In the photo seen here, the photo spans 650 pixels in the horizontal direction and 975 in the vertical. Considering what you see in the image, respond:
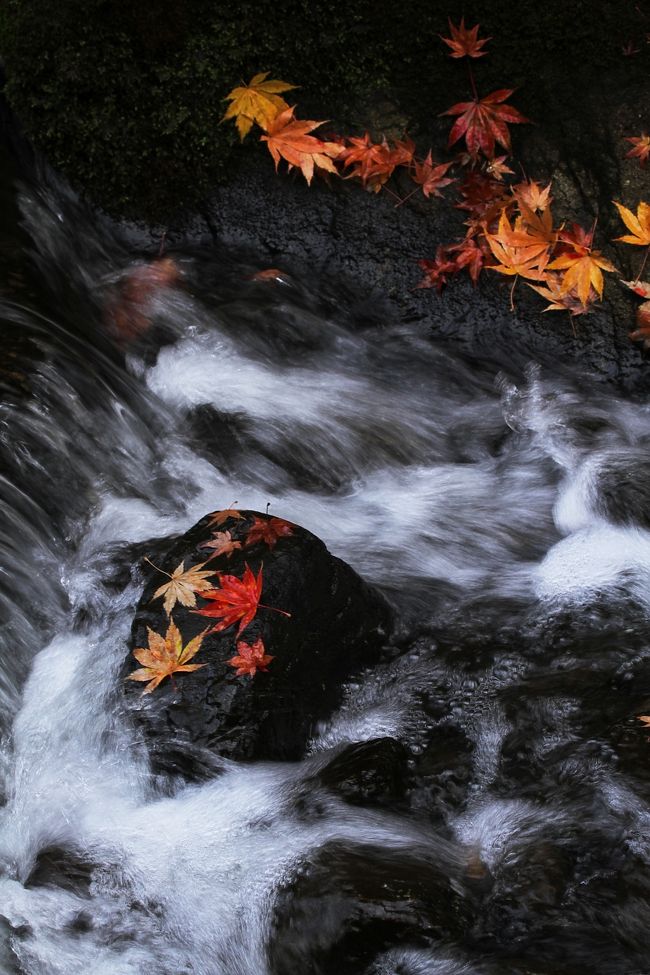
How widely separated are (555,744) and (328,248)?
2.96m

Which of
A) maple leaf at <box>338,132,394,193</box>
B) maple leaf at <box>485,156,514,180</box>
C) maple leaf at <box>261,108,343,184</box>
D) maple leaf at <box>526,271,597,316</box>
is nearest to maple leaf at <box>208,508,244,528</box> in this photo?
maple leaf at <box>526,271,597,316</box>

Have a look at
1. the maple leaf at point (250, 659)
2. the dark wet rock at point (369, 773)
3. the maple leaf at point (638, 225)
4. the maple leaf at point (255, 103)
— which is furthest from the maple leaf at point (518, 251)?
the dark wet rock at point (369, 773)

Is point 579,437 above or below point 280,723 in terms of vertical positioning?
above

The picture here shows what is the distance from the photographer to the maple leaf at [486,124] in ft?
15.8

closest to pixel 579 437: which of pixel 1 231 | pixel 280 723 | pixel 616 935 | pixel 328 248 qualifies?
pixel 328 248

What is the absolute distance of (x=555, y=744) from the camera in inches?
112

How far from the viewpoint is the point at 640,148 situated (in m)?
4.73

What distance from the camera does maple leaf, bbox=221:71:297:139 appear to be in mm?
4922

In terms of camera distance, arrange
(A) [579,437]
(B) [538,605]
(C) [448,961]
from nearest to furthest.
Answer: (C) [448,961] < (B) [538,605] < (A) [579,437]

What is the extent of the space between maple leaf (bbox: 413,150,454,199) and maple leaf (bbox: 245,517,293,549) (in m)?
2.36

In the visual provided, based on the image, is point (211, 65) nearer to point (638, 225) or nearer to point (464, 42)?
point (464, 42)

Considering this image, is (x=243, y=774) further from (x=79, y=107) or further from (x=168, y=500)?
→ (x=79, y=107)

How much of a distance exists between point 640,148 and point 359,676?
3.11m

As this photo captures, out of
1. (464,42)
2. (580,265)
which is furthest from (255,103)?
(580,265)
